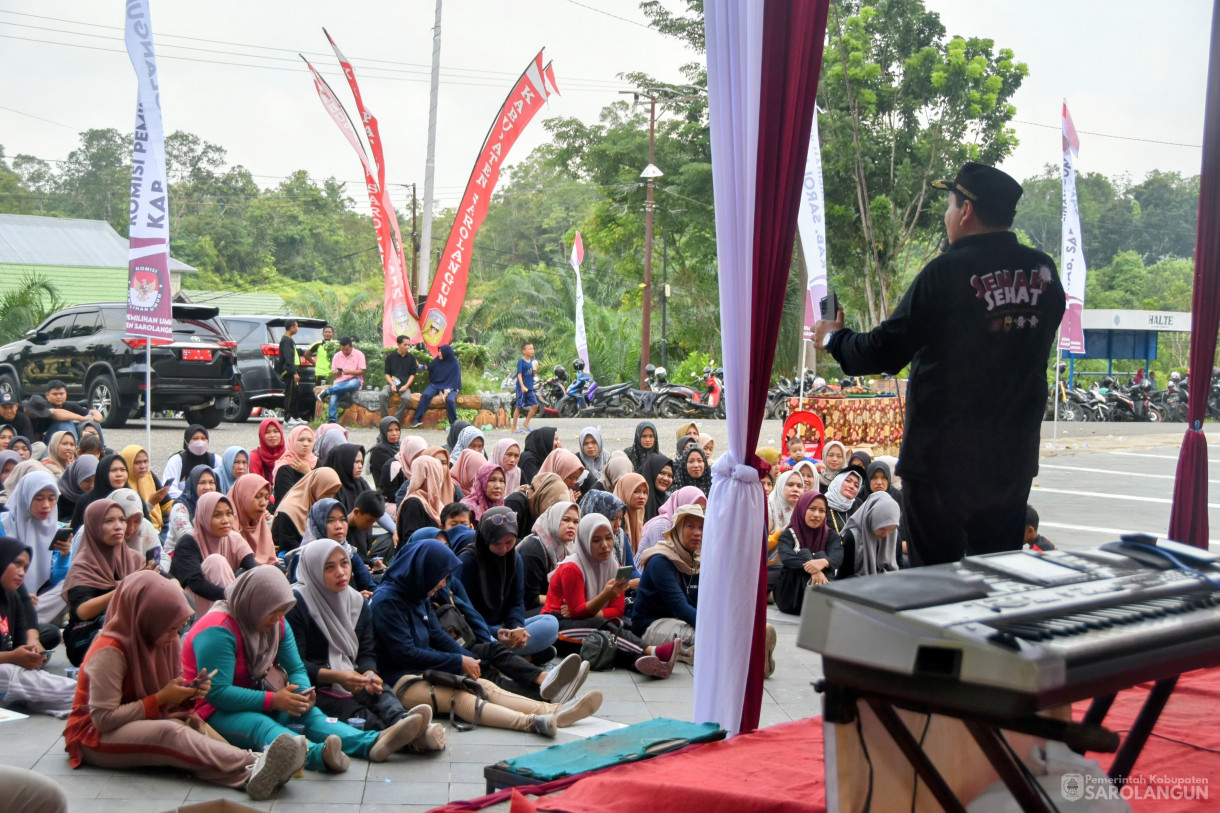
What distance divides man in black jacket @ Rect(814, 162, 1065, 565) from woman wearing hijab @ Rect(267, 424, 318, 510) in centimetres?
A: 555

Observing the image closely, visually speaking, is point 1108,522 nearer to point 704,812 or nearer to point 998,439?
point 998,439

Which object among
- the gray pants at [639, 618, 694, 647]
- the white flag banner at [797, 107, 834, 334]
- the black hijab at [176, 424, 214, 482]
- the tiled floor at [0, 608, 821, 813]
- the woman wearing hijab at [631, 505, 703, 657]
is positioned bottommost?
the tiled floor at [0, 608, 821, 813]

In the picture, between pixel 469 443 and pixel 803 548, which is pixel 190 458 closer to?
pixel 469 443

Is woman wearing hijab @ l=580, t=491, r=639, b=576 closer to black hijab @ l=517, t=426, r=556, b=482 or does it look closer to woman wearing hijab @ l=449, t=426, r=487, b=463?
black hijab @ l=517, t=426, r=556, b=482

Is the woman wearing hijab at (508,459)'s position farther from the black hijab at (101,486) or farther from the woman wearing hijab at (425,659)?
the woman wearing hijab at (425,659)

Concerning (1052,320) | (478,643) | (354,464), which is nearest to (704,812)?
(1052,320)

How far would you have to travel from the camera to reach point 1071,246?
15141 millimetres

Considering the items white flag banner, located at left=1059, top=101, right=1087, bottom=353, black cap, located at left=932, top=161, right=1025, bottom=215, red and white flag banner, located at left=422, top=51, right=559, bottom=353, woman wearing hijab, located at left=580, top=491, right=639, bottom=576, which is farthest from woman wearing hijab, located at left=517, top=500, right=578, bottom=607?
white flag banner, located at left=1059, top=101, right=1087, bottom=353

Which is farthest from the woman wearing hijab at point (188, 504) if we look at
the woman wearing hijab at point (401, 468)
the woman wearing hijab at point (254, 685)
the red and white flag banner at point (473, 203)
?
the red and white flag banner at point (473, 203)

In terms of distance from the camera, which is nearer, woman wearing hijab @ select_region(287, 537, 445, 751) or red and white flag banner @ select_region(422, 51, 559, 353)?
woman wearing hijab @ select_region(287, 537, 445, 751)

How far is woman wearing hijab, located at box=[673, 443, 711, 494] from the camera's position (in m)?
8.38

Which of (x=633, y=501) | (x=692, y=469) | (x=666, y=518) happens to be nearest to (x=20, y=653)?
(x=666, y=518)

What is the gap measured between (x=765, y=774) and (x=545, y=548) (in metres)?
3.97

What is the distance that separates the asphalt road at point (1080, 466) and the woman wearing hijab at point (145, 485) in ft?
11.4
